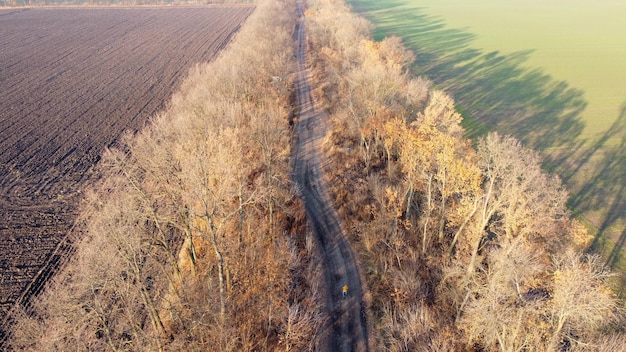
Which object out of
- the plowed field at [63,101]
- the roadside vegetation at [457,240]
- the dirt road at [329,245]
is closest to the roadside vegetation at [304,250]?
the roadside vegetation at [457,240]

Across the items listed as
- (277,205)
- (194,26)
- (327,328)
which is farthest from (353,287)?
(194,26)

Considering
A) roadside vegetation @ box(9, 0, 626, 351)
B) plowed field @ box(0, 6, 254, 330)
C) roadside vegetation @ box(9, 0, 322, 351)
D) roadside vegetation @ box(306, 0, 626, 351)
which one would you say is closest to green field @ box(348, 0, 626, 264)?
roadside vegetation @ box(306, 0, 626, 351)

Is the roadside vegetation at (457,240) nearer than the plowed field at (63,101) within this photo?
Yes

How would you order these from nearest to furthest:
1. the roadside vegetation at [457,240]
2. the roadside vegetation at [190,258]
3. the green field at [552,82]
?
1. the roadside vegetation at [457,240]
2. the roadside vegetation at [190,258]
3. the green field at [552,82]

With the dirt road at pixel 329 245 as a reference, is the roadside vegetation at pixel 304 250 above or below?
above

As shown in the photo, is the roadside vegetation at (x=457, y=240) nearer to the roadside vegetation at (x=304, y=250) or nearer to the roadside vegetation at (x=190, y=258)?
the roadside vegetation at (x=304, y=250)

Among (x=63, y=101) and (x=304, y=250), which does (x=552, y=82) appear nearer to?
Answer: (x=304, y=250)
